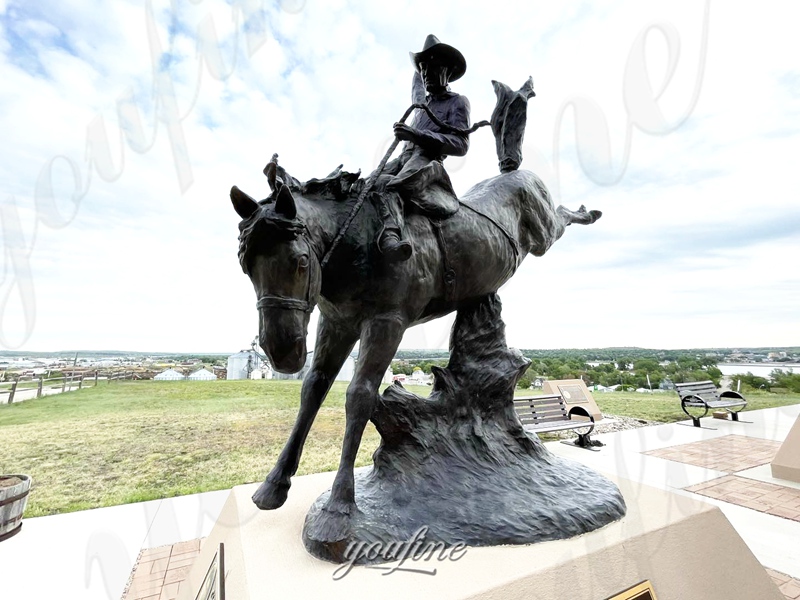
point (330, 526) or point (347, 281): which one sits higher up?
point (347, 281)

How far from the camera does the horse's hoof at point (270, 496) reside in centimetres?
Answer: 203

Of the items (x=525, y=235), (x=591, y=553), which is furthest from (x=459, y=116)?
(x=591, y=553)

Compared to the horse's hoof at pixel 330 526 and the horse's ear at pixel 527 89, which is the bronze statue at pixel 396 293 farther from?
the horse's ear at pixel 527 89

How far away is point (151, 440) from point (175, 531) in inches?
119

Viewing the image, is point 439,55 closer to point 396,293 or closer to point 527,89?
point 527,89

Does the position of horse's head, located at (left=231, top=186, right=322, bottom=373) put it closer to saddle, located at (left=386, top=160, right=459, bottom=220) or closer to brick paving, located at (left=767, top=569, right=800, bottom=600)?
saddle, located at (left=386, top=160, right=459, bottom=220)

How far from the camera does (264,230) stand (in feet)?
5.40

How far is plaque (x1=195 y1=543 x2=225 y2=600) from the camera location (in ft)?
5.60

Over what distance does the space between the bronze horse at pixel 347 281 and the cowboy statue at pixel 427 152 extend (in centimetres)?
9

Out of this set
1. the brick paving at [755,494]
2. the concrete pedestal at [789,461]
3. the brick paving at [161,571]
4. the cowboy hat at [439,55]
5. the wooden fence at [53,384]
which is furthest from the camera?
the wooden fence at [53,384]

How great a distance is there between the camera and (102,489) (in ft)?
15.7

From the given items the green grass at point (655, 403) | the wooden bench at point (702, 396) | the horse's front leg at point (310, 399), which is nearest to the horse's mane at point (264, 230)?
the horse's front leg at point (310, 399)

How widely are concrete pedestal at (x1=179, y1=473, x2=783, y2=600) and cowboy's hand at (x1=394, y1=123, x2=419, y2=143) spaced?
2007mm

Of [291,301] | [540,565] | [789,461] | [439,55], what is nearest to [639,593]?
[540,565]
